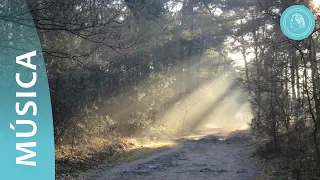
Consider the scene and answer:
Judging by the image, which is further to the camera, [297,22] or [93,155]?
[93,155]

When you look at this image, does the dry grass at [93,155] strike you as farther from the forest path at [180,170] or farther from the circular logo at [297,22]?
the circular logo at [297,22]

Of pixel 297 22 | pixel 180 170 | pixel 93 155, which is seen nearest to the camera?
pixel 297 22

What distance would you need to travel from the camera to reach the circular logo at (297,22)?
6.38 m

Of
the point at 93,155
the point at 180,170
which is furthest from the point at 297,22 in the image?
the point at 93,155

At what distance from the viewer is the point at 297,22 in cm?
654

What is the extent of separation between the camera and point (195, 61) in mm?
35000

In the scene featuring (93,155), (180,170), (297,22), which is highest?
(297,22)

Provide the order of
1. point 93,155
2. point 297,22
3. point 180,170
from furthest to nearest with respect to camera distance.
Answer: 1. point 93,155
2. point 180,170
3. point 297,22

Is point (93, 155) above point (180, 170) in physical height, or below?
above

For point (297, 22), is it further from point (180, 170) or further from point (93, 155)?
point (93, 155)

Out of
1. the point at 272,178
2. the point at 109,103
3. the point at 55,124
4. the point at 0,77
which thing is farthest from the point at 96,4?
the point at 109,103

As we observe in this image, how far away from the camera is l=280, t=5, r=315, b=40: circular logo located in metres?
6.38

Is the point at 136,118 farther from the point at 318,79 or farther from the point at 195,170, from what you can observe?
the point at 318,79

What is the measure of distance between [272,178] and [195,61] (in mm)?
26455
